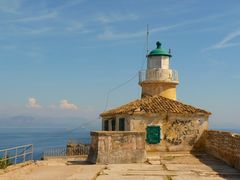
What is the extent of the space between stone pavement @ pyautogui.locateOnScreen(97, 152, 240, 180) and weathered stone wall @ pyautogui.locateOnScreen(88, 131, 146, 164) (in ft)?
2.45

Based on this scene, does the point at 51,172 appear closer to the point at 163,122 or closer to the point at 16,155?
the point at 16,155

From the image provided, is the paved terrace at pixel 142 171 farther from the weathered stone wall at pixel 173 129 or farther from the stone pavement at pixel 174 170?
the weathered stone wall at pixel 173 129

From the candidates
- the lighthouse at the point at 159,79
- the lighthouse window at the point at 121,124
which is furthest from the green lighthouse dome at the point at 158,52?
the lighthouse window at the point at 121,124

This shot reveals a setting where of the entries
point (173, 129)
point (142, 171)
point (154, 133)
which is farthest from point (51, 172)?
point (173, 129)

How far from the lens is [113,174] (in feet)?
47.8

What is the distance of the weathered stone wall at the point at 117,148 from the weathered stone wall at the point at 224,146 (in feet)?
12.5

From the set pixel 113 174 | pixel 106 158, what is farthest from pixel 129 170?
pixel 106 158

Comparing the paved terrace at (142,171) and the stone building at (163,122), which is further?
the stone building at (163,122)

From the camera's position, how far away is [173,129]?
22.7m

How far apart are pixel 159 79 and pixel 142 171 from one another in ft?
43.4

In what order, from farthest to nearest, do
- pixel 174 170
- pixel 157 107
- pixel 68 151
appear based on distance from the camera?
pixel 68 151
pixel 157 107
pixel 174 170

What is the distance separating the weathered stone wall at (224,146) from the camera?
1623 centimetres

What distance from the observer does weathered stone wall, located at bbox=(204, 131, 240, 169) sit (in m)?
16.2

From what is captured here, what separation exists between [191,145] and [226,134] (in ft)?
15.8
